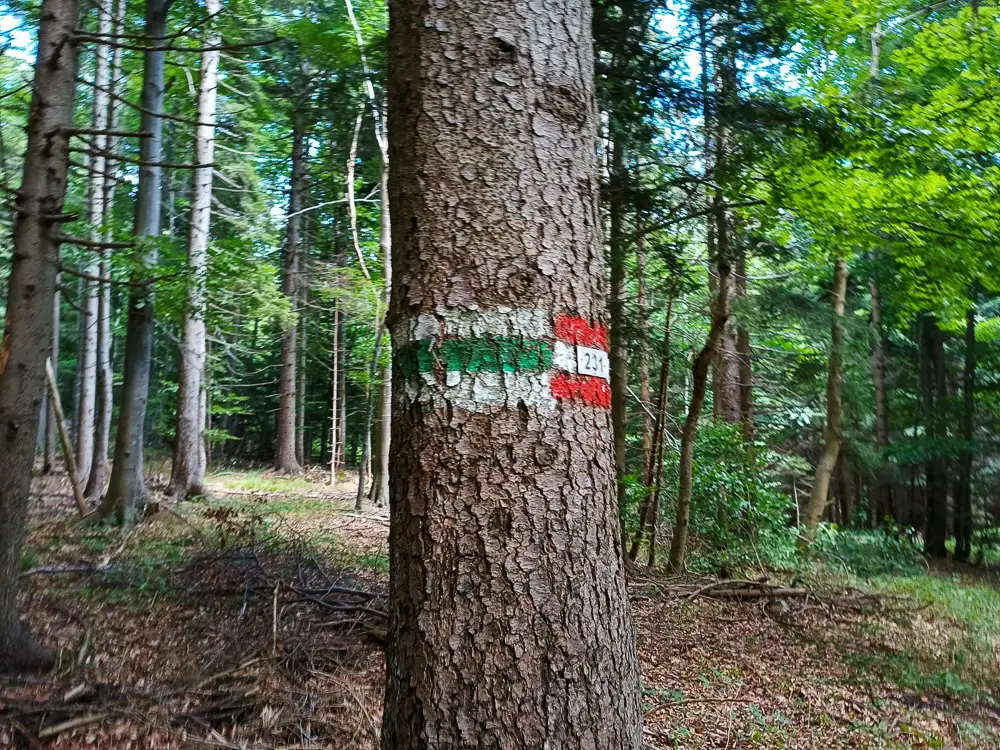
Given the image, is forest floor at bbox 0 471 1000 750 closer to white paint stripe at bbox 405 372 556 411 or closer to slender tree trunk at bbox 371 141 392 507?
white paint stripe at bbox 405 372 556 411

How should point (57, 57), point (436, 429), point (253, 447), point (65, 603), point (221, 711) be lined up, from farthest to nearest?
point (253, 447) → point (65, 603) → point (57, 57) → point (221, 711) → point (436, 429)

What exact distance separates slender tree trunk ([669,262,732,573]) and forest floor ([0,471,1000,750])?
2.37 feet

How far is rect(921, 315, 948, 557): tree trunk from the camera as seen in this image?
16719 millimetres

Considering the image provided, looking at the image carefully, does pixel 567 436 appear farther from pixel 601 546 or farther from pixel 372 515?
pixel 372 515

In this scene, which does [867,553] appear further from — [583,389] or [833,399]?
[583,389]

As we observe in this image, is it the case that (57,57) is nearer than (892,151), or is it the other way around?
(57,57)

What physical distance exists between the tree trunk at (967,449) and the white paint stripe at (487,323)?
59.0ft

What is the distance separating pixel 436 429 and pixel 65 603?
5380 mm

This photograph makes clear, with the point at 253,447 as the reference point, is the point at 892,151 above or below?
above

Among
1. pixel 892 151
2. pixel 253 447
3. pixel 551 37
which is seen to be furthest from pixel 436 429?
pixel 253 447

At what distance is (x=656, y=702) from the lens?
4.74m

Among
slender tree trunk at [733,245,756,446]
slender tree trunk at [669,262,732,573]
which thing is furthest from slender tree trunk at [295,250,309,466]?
slender tree trunk at [669,262,732,573]

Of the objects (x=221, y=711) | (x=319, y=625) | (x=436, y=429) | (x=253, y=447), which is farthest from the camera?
(x=253, y=447)

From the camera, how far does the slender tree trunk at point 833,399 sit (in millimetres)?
11398
